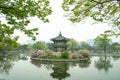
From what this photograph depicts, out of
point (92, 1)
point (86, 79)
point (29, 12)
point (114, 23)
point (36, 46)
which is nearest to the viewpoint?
point (29, 12)

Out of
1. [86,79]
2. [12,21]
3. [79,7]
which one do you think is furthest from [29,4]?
[86,79]

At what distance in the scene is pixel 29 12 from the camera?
477 cm

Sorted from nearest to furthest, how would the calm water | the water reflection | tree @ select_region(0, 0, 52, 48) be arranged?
tree @ select_region(0, 0, 52, 48) < the calm water < the water reflection

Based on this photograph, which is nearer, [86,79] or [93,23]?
[93,23]

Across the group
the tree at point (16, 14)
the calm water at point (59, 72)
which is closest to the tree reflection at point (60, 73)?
the calm water at point (59, 72)

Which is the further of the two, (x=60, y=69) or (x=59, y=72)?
(x=60, y=69)

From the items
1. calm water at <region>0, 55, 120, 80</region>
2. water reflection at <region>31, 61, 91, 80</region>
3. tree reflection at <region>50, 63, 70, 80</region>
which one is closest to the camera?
calm water at <region>0, 55, 120, 80</region>

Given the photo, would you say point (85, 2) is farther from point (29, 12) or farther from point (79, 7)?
point (29, 12)

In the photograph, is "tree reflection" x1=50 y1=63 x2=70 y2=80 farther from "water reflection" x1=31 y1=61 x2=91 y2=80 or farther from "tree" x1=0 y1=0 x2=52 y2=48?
"tree" x1=0 y1=0 x2=52 y2=48

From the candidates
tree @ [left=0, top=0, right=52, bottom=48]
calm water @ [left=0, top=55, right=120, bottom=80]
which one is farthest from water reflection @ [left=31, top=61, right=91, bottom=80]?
tree @ [left=0, top=0, right=52, bottom=48]

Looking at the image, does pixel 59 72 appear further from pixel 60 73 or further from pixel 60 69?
pixel 60 69

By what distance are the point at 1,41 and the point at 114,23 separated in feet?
13.4

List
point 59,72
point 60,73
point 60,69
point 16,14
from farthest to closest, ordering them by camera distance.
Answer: point 60,69, point 59,72, point 60,73, point 16,14

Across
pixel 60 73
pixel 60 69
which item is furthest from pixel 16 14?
pixel 60 69
